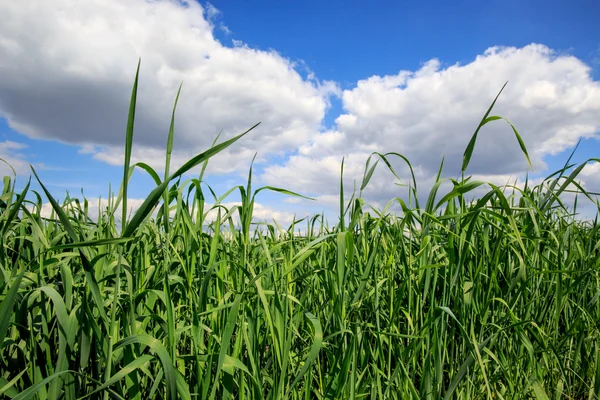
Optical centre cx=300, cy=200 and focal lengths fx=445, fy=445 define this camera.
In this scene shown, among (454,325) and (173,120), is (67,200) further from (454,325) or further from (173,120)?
(454,325)

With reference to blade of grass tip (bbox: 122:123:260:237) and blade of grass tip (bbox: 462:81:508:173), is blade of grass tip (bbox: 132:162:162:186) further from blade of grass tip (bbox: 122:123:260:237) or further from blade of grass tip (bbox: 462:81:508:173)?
blade of grass tip (bbox: 462:81:508:173)

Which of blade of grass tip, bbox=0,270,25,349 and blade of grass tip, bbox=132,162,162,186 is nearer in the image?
blade of grass tip, bbox=0,270,25,349

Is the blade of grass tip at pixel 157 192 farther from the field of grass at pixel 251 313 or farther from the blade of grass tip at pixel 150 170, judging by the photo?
the blade of grass tip at pixel 150 170


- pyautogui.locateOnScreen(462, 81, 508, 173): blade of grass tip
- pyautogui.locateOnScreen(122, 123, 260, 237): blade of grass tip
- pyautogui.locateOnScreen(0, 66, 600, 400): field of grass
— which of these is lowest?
pyautogui.locateOnScreen(0, 66, 600, 400): field of grass

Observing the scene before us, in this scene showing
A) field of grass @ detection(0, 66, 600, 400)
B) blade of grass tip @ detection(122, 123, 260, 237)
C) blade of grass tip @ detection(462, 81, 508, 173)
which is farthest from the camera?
blade of grass tip @ detection(462, 81, 508, 173)

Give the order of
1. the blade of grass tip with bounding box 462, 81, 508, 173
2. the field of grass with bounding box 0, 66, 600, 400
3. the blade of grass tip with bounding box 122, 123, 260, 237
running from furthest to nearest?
the blade of grass tip with bounding box 462, 81, 508, 173 < the field of grass with bounding box 0, 66, 600, 400 < the blade of grass tip with bounding box 122, 123, 260, 237

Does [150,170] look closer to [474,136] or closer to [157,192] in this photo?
[157,192]

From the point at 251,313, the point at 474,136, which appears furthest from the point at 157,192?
the point at 474,136

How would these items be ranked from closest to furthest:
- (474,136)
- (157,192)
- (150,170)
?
1. (157,192)
2. (150,170)
3. (474,136)

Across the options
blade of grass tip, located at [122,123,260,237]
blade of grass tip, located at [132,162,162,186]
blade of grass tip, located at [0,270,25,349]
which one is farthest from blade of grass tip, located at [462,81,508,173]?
blade of grass tip, located at [0,270,25,349]

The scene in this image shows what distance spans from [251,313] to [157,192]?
0.58 m

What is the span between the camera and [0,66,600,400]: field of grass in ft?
3.43

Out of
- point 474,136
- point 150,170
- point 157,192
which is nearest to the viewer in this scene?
point 157,192

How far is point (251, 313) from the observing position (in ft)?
4.26
